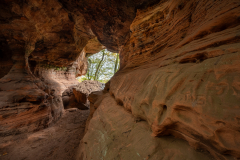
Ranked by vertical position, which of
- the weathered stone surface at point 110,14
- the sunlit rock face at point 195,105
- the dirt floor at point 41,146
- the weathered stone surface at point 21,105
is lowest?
the dirt floor at point 41,146

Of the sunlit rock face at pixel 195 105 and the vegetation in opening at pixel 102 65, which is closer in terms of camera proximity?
the sunlit rock face at pixel 195 105

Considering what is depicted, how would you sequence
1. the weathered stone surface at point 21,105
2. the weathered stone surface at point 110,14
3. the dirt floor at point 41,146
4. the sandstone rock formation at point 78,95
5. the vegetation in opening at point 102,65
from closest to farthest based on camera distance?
the dirt floor at point 41,146 → the weathered stone surface at point 110,14 → the weathered stone surface at point 21,105 → the sandstone rock formation at point 78,95 → the vegetation in opening at point 102,65

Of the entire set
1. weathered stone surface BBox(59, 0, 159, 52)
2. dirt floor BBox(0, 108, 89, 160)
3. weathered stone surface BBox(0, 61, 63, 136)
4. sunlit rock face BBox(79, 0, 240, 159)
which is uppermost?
weathered stone surface BBox(59, 0, 159, 52)

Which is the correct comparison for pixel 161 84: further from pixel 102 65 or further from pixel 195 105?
pixel 102 65

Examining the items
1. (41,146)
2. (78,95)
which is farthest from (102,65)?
(41,146)

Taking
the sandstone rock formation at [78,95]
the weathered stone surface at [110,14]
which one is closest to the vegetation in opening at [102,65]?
the sandstone rock formation at [78,95]

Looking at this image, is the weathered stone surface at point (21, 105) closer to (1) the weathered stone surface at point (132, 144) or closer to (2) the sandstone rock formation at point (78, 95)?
(2) the sandstone rock formation at point (78, 95)

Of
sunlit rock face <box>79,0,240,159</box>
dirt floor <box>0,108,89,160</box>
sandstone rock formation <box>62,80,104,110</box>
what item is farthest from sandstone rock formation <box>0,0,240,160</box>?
sandstone rock formation <box>62,80,104,110</box>

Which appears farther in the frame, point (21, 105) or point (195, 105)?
point (21, 105)

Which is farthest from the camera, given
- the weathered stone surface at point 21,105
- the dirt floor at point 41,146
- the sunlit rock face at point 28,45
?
the sunlit rock face at point 28,45

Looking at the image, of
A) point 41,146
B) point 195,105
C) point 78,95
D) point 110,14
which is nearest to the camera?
point 195,105

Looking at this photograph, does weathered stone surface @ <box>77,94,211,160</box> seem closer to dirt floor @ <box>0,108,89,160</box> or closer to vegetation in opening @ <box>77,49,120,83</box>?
dirt floor @ <box>0,108,89,160</box>

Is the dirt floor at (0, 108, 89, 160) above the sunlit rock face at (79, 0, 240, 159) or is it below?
below

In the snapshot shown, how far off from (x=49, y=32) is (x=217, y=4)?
27.7ft
